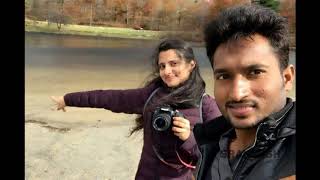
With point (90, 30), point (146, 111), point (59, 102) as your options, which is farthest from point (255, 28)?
point (59, 102)

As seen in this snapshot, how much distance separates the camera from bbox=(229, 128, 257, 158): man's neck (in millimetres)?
877

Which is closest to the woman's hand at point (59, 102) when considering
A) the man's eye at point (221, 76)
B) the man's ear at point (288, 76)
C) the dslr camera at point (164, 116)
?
the dslr camera at point (164, 116)

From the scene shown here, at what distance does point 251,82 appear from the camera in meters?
0.86

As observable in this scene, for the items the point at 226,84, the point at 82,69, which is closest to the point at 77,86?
the point at 82,69

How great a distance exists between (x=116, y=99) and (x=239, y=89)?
0.54 meters

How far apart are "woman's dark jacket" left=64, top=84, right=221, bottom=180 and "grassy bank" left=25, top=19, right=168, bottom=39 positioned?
6.3 inches

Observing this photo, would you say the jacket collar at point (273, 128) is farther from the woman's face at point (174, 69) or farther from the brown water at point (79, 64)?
the brown water at point (79, 64)

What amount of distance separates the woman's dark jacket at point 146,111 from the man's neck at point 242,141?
26 cm

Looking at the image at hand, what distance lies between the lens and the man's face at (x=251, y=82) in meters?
0.86

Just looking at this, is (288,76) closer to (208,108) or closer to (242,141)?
(242,141)

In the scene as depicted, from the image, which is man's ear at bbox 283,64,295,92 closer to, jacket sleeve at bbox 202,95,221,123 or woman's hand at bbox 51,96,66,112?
jacket sleeve at bbox 202,95,221,123

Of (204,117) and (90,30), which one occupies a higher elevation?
(90,30)
